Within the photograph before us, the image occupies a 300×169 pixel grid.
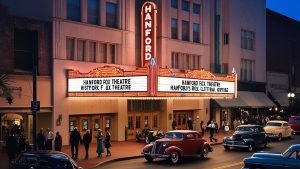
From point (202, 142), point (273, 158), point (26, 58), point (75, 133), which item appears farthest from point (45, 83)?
point (273, 158)

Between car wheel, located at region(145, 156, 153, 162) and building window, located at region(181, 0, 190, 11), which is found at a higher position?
building window, located at region(181, 0, 190, 11)

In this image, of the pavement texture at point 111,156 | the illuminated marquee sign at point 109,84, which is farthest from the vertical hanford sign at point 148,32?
the pavement texture at point 111,156

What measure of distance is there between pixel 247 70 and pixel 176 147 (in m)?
33.6

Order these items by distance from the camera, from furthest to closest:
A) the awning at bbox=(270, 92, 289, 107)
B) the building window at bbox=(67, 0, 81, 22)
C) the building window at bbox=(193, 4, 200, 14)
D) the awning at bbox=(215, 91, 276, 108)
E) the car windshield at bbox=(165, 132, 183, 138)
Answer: the awning at bbox=(270, 92, 289, 107)
the awning at bbox=(215, 91, 276, 108)
the building window at bbox=(193, 4, 200, 14)
the building window at bbox=(67, 0, 81, 22)
the car windshield at bbox=(165, 132, 183, 138)

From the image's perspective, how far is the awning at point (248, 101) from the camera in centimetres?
5084

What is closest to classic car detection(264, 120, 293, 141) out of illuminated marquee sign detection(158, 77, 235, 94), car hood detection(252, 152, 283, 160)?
illuminated marquee sign detection(158, 77, 235, 94)

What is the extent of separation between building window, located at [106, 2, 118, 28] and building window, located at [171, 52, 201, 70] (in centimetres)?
775

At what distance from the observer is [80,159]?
27.2 meters

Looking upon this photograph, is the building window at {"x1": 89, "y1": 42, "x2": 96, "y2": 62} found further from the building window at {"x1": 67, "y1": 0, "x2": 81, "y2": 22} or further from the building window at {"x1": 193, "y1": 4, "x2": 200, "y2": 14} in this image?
the building window at {"x1": 193, "y1": 4, "x2": 200, "y2": 14}

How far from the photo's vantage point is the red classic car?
84.5 ft

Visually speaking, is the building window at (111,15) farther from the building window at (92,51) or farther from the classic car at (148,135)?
the classic car at (148,135)

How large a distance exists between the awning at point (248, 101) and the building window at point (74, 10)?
19815 mm

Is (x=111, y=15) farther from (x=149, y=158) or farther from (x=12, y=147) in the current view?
(x=12, y=147)

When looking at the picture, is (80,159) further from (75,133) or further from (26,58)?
(26,58)
